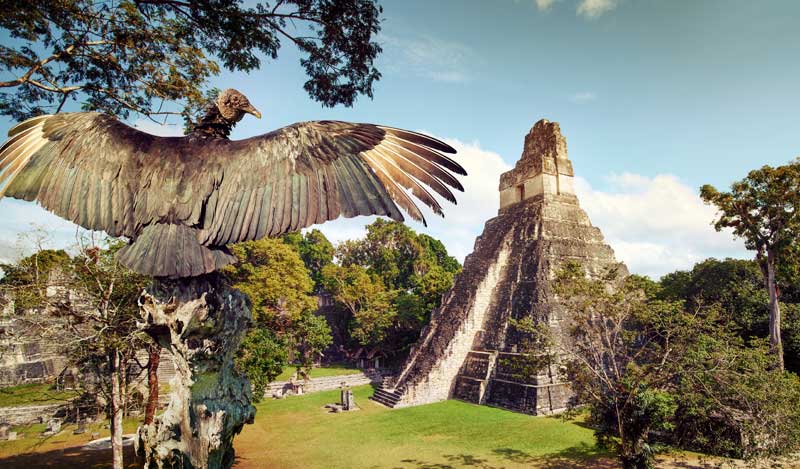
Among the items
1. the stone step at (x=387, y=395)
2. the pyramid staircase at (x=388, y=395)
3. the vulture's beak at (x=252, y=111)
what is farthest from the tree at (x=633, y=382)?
the stone step at (x=387, y=395)

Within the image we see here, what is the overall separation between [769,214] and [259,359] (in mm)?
19595

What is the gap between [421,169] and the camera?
7.02ft

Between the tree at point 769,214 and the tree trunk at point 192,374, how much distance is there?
19.5 meters

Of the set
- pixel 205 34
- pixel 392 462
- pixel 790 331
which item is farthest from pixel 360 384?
pixel 205 34

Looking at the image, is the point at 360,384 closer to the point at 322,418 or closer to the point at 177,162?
the point at 322,418

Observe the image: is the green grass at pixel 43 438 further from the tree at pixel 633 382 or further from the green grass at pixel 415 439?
the tree at pixel 633 382

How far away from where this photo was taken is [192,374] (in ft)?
6.49

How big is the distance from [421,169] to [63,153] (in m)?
1.83

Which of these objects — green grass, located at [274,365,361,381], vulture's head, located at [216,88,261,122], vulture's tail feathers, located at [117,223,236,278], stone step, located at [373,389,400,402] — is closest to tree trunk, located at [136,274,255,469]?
vulture's tail feathers, located at [117,223,236,278]

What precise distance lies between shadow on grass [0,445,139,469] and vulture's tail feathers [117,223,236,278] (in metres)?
12.6

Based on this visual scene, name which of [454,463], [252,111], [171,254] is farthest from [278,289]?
[171,254]

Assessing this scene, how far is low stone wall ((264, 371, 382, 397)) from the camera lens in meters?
23.2

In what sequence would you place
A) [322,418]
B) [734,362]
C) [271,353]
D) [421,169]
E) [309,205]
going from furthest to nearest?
[322,418]
[271,353]
[734,362]
[421,169]
[309,205]

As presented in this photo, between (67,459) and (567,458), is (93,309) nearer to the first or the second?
(67,459)
